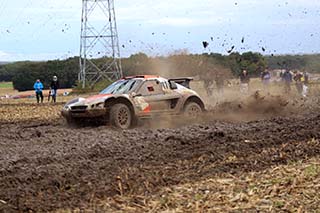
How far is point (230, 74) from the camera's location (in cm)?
3244

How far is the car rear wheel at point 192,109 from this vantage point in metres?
18.0

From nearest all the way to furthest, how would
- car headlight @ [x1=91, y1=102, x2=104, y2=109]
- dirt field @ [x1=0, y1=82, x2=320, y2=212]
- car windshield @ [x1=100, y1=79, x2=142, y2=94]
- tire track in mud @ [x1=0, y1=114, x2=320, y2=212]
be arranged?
dirt field @ [x1=0, y1=82, x2=320, y2=212], tire track in mud @ [x1=0, y1=114, x2=320, y2=212], car headlight @ [x1=91, y1=102, x2=104, y2=109], car windshield @ [x1=100, y1=79, x2=142, y2=94]

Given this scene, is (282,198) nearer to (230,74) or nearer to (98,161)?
(98,161)

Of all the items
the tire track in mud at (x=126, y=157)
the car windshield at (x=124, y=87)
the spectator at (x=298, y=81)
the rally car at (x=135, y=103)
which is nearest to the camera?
the tire track in mud at (x=126, y=157)

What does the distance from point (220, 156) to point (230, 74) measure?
2184 cm

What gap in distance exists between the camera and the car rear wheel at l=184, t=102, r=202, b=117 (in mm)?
17998

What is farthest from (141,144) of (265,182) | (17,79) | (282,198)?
(17,79)

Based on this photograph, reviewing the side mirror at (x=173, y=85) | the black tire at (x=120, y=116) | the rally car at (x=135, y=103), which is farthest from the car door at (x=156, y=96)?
the black tire at (x=120, y=116)

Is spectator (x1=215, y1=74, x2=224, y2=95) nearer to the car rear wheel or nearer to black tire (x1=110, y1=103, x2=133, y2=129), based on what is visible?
the car rear wheel

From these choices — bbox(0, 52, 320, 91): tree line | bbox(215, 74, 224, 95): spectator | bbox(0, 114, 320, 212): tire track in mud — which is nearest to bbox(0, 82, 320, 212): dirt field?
bbox(0, 114, 320, 212): tire track in mud

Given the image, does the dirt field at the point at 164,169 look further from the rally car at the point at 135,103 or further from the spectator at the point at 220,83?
the spectator at the point at 220,83

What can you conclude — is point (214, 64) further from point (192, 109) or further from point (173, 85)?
point (173, 85)

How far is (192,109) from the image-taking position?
18156 mm

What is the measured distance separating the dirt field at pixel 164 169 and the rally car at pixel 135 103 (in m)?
0.69
